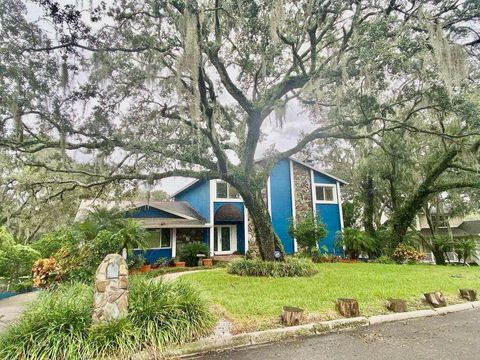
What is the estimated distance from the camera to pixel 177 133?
10281 millimetres

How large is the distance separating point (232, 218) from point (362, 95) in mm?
9924

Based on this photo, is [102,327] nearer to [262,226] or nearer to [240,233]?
[262,226]

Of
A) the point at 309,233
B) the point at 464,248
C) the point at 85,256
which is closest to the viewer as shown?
the point at 85,256

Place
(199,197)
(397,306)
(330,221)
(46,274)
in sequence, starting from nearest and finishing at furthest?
(397,306)
(46,274)
(330,221)
(199,197)

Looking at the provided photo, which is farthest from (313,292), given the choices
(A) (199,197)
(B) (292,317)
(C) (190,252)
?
(A) (199,197)

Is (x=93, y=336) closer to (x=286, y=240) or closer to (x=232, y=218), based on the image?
(x=232, y=218)

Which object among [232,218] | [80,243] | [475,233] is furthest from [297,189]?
[475,233]

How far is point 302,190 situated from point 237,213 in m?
4.15

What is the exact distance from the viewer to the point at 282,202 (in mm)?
16656

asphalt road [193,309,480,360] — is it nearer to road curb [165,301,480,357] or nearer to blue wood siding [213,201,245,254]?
road curb [165,301,480,357]

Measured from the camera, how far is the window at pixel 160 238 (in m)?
15.3

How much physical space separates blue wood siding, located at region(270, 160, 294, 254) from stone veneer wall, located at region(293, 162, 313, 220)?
438 mm

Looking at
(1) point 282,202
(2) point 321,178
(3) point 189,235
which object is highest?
(2) point 321,178

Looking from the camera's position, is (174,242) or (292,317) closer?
(292,317)
